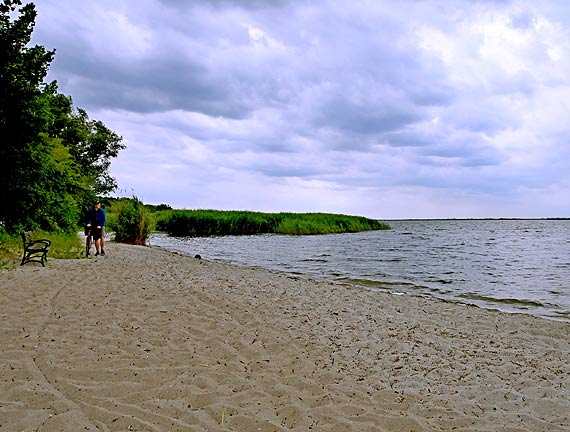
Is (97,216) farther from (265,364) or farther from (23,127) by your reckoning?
(265,364)

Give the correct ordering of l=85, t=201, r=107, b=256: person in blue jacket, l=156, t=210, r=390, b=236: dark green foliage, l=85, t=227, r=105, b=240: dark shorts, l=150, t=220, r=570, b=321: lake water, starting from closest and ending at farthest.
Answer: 1. l=150, t=220, r=570, b=321: lake water
2. l=85, t=201, r=107, b=256: person in blue jacket
3. l=85, t=227, r=105, b=240: dark shorts
4. l=156, t=210, r=390, b=236: dark green foliage

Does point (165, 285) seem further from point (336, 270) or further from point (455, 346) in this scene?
point (336, 270)

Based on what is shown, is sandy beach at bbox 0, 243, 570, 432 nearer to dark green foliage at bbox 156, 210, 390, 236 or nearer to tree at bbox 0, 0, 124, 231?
tree at bbox 0, 0, 124, 231

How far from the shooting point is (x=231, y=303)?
365 inches

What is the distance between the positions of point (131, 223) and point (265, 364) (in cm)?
2335

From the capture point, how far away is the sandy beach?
13.6ft

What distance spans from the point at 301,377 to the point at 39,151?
1350 centimetres

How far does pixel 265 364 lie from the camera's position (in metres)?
5.55

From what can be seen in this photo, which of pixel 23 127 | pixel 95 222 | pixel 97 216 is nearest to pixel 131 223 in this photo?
pixel 95 222

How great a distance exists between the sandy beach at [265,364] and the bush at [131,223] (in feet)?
55.0

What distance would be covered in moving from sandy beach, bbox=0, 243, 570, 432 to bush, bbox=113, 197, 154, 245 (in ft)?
55.0

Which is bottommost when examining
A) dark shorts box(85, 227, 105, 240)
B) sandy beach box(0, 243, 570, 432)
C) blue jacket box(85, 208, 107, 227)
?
sandy beach box(0, 243, 570, 432)

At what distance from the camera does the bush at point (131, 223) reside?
2678 cm

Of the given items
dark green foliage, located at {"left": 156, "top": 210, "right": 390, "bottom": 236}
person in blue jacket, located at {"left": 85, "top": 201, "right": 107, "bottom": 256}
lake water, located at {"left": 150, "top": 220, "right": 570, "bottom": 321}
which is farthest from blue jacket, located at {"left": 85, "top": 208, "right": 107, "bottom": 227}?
dark green foliage, located at {"left": 156, "top": 210, "right": 390, "bottom": 236}
